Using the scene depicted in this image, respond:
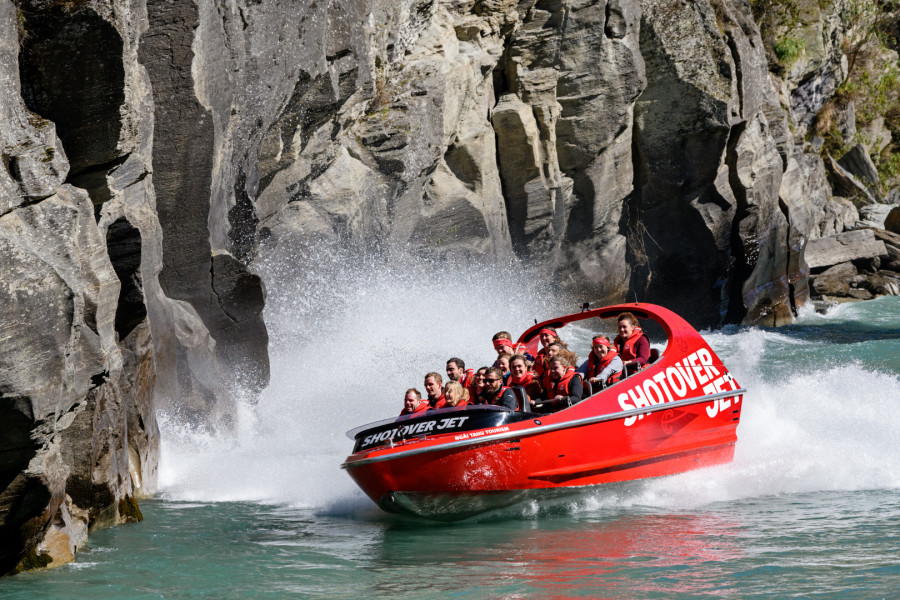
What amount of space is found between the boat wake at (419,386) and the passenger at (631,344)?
3.69 feet

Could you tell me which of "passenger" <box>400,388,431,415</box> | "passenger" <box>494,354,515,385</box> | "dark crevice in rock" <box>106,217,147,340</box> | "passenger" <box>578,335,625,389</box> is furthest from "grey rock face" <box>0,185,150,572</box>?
"passenger" <box>578,335,625,389</box>

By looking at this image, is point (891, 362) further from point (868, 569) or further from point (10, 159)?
point (10, 159)

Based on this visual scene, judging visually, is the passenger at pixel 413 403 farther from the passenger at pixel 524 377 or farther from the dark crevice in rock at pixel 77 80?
the dark crevice in rock at pixel 77 80

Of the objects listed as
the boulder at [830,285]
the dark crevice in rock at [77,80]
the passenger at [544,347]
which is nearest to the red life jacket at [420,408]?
the passenger at [544,347]

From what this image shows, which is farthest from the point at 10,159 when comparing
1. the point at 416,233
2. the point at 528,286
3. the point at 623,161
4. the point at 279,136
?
the point at 623,161

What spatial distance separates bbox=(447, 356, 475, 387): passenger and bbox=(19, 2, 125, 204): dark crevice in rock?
11.3ft

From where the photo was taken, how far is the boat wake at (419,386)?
9.17 meters

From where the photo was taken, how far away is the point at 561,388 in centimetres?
857

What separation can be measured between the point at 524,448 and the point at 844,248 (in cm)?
2346

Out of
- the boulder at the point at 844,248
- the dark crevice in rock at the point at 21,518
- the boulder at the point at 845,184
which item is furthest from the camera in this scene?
the boulder at the point at 845,184

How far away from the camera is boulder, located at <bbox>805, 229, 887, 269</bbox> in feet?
93.4

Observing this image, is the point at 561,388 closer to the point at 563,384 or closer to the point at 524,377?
the point at 563,384

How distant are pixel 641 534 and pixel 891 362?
11.3 m

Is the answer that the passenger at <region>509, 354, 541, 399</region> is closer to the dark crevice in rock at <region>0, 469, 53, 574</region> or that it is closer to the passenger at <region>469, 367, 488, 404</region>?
the passenger at <region>469, 367, 488, 404</region>
